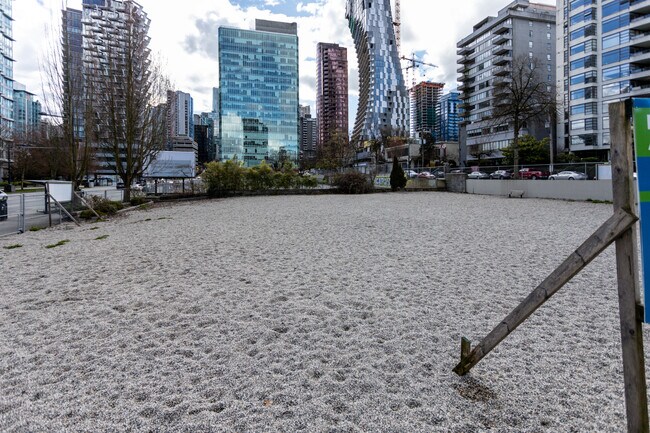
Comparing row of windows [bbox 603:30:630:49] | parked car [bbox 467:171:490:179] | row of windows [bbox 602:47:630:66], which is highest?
row of windows [bbox 603:30:630:49]

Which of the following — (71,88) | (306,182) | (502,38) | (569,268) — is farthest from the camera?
(502,38)

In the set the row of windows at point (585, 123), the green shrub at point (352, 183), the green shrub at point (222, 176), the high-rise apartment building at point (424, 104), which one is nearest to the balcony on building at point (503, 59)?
the row of windows at point (585, 123)

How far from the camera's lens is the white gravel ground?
2617 millimetres

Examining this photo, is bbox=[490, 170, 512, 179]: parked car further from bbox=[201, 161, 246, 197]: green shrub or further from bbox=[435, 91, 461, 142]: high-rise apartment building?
bbox=[435, 91, 461, 142]: high-rise apartment building

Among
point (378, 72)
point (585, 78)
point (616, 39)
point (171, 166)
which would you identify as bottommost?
point (171, 166)

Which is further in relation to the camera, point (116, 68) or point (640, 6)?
point (640, 6)

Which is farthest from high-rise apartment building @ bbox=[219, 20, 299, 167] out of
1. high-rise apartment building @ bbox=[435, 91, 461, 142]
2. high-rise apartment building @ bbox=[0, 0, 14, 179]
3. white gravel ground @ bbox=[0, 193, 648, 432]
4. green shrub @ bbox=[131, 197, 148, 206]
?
white gravel ground @ bbox=[0, 193, 648, 432]

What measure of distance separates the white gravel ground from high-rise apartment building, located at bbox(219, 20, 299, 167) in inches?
4916

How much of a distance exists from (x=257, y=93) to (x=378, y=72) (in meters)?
43.9

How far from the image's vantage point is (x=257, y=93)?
135 meters

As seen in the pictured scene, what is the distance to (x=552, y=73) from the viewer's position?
3319 inches

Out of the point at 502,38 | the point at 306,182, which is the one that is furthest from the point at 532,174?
the point at 502,38

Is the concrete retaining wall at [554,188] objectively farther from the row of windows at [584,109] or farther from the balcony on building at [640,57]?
the row of windows at [584,109]

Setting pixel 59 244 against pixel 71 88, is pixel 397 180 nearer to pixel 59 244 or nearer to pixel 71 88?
pixel 71 88
